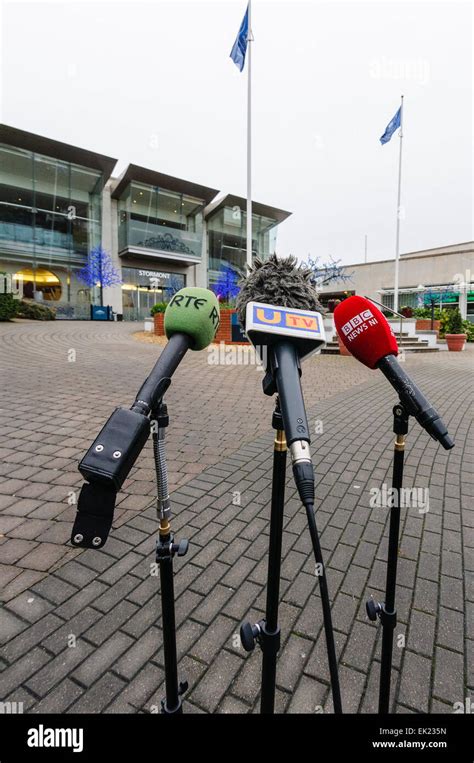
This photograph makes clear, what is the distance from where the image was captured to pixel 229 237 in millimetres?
39219

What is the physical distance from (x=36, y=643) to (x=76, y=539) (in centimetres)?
166

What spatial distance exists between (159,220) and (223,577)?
37.6m

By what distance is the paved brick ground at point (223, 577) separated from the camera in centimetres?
178

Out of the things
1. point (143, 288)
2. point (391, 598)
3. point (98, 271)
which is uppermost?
point (98, 271)

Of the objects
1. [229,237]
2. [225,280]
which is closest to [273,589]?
[225,280]

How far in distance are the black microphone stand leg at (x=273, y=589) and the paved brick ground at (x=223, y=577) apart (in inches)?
30.4

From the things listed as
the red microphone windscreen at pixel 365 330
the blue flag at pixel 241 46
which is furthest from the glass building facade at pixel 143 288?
the red microphone windscreen at pixel 365 330

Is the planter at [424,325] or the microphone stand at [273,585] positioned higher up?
the planter at [424,325]

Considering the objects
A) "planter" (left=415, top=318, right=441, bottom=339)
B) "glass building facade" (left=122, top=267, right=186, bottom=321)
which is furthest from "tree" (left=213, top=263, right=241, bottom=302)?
"planter" (left=415, top=318, right=441, bottom=339)

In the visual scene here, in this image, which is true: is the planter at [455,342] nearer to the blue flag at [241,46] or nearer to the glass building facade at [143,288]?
the blue flag at [241,46]

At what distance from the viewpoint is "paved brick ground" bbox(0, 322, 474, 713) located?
1775 mm

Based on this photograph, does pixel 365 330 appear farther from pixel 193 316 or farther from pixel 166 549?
pixel 166 549

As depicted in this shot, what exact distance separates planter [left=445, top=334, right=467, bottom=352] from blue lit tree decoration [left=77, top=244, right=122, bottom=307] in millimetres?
26129
